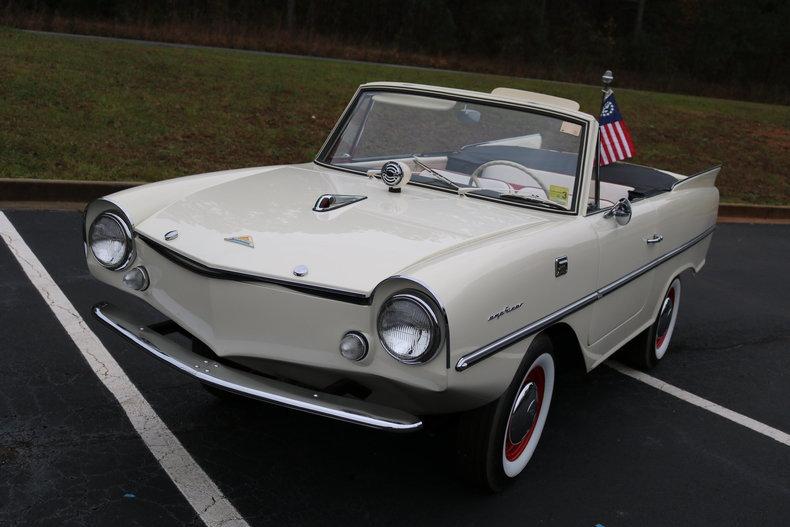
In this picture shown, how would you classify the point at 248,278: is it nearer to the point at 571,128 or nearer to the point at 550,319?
the point at 550,319

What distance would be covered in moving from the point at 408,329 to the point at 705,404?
263cm

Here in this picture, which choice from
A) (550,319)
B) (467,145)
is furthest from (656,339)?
(550,319)

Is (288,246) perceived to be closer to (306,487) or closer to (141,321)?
(141,321)

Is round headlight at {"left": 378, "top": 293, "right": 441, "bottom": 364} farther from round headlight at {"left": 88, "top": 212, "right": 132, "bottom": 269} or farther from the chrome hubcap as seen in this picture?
round headlight at {"left": 88, "top": 212, "right": 132, "bottom": 269}

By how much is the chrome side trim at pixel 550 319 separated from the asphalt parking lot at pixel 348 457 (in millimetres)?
658

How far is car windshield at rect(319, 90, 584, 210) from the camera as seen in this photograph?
14.1ft

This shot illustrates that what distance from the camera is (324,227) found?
3.58 metres

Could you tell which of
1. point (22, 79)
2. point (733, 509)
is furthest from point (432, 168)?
point (22, 79)

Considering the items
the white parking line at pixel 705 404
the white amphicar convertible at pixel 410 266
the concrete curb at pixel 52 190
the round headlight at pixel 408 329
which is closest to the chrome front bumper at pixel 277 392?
the white amphicar convertible at pixel 410 266

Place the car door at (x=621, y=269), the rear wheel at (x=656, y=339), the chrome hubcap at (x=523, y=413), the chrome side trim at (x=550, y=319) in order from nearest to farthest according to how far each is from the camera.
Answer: the chrome side trim at (x=550, y=319) < the chrome hubcap at (x=523, y=413) < the car door at (x=621, y=269) < the rear wheel at (x=656, y=339)

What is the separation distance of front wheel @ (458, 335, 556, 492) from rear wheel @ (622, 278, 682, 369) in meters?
1.48

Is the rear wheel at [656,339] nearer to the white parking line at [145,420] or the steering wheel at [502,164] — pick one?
the steering wheel at [502,164]

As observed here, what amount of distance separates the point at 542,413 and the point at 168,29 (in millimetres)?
18603

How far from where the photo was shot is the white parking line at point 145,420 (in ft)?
11.0
